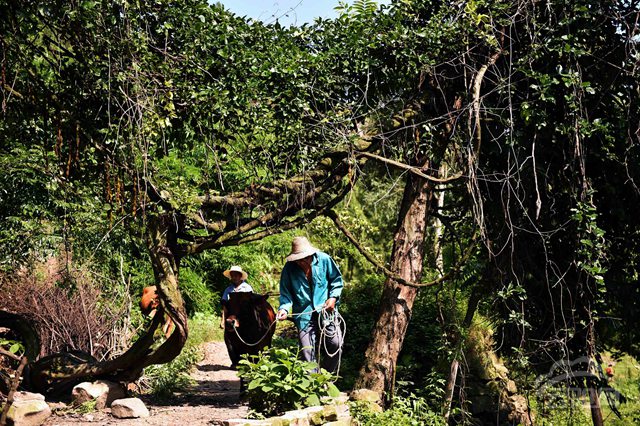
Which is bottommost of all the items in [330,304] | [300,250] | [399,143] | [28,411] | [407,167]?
[28,411]

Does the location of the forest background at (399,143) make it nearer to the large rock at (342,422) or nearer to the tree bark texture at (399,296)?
the tree bark texture at (399,296)

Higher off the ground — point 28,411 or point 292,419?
point 292,419

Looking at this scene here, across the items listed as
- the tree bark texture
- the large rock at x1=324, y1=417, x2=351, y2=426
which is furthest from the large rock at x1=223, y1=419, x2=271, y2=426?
the tree bark texture

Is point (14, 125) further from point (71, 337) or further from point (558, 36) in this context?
point (558, 36)

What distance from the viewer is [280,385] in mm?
6379

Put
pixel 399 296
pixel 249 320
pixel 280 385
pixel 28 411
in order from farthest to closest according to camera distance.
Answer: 1. pixel 249 320
2. pixel 399 296
3. pixel 28 411
4. pixel 280 385

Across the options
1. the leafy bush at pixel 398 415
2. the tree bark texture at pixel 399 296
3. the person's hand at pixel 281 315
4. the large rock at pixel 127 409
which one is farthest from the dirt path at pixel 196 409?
the tree bark texture at pixel 399 296

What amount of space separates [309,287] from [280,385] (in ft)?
5.85

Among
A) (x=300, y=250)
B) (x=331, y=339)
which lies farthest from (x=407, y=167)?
(x=331, y=339)

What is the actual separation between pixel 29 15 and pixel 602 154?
588 cm

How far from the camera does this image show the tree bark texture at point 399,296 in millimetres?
8562

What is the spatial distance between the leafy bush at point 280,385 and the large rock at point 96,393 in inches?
81.8

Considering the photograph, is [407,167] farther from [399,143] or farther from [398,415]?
[398,415]

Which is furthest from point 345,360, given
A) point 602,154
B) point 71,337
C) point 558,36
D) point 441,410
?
point 558,36
